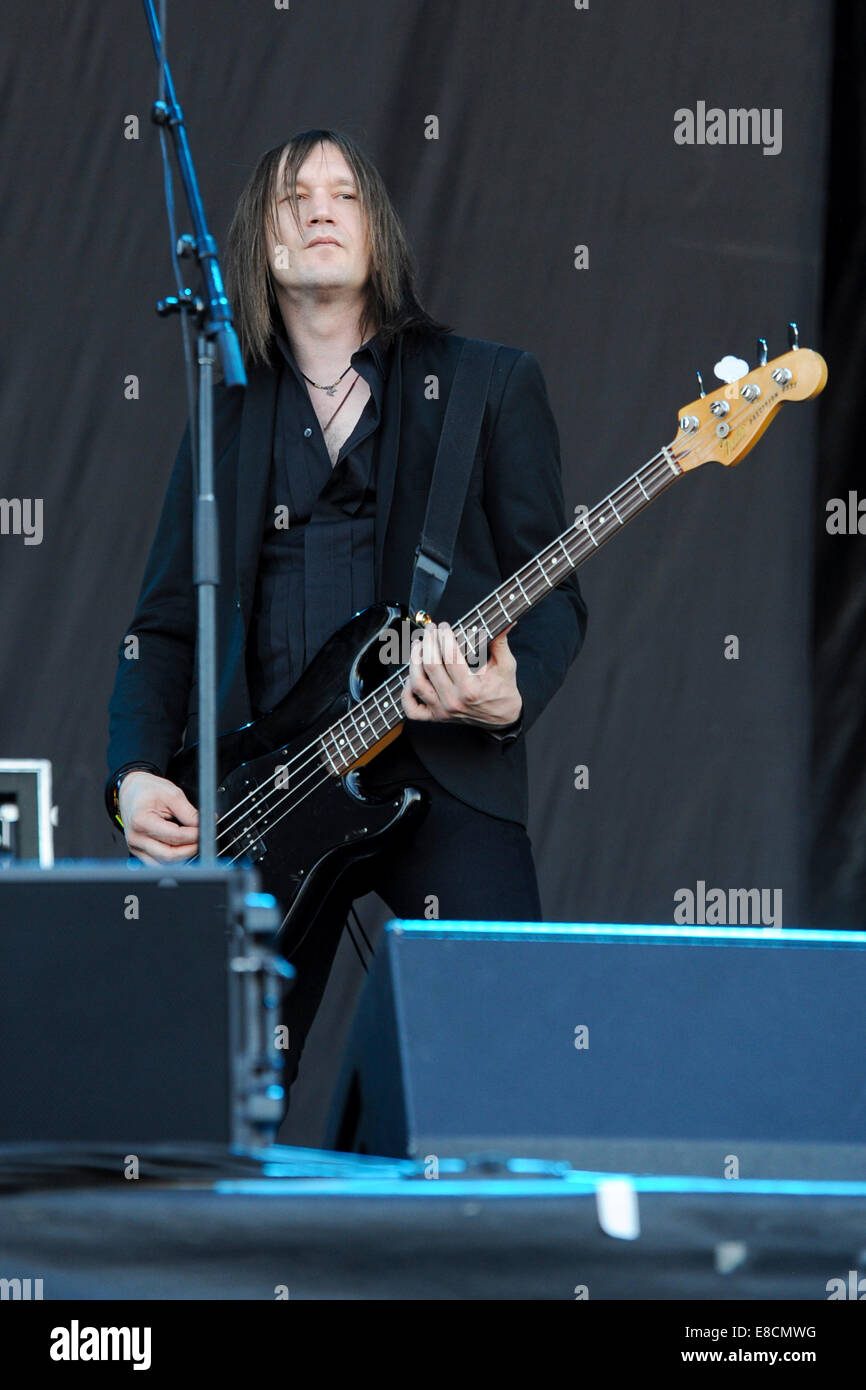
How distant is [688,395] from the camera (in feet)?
11.5

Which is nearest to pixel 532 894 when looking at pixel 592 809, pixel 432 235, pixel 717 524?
pixel 592 809

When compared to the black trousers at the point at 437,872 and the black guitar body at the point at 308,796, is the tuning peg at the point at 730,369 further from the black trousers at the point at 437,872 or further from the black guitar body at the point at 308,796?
the black trousers at the point at 437,872

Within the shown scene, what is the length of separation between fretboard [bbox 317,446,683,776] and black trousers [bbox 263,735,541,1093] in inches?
2.2

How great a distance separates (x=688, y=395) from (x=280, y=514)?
115 cm

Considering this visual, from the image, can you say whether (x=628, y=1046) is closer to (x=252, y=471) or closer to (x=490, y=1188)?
(x=490, y=1188)

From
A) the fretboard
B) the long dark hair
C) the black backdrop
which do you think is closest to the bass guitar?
the fretboard

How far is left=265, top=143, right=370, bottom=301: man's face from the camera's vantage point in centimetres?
265

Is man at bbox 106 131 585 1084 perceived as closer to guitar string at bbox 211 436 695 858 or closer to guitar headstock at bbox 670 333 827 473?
guitar string at bbox 211 436 695 858

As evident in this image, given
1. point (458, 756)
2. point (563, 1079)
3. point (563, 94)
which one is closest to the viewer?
point (563, 1079)

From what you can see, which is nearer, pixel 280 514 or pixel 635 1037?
pixel 635 1037

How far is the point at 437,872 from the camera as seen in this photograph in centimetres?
251

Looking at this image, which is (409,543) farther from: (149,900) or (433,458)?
(149,900)

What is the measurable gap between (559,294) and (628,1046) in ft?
7.76

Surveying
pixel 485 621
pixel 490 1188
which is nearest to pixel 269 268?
pixel 485 621
